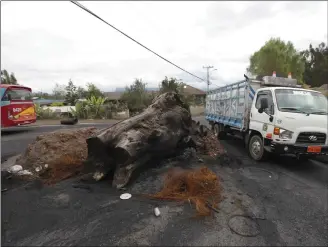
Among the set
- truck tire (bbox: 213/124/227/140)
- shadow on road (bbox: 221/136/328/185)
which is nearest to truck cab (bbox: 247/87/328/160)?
shadow on road (bbox: 221/136/328/185)

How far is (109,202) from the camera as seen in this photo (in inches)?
151

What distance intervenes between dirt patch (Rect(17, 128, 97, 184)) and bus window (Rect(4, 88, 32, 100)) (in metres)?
6.36

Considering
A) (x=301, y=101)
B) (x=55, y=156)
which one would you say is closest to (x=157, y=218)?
(x=55, y=156)

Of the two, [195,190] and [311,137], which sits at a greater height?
[311,137]

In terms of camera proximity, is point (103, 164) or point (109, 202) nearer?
point (109, 202)

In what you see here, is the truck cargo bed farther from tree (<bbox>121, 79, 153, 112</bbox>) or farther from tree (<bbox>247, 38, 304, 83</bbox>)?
tree (<bbox>247, 38, 304, 83</bbox>)

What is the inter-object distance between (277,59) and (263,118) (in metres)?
32.4

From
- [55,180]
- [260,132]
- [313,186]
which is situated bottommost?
[313,186]

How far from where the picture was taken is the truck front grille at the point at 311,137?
581 centimetres

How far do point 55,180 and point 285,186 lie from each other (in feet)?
15.4

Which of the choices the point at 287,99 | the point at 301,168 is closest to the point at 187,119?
the point at 287,99

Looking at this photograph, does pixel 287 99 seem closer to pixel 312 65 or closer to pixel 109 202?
pixel 109 202

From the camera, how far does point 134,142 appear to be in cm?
459

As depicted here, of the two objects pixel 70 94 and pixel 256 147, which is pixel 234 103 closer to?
pixel 256 147
